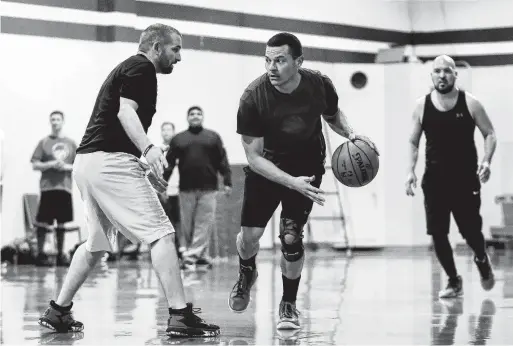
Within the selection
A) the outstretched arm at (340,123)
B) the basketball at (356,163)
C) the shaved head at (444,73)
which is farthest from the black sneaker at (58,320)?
the shaved head at (444,73)

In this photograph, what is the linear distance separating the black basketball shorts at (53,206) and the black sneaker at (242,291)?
697cm

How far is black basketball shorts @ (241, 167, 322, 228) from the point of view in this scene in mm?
6543

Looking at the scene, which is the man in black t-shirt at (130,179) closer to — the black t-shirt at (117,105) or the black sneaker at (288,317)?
the black t-shirt at (117,105)

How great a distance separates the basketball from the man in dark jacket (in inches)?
253

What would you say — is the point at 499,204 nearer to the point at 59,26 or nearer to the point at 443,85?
the point at 59,26

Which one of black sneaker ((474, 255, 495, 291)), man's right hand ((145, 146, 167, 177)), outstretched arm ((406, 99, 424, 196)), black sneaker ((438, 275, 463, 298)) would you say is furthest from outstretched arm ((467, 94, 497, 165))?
man's right hand ((145, 146, 167, 177))

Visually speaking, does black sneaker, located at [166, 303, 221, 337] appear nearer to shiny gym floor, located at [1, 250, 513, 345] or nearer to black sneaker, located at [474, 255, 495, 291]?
shiny gym floor, located at [1, 250, 513, 345]

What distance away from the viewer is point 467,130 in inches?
340

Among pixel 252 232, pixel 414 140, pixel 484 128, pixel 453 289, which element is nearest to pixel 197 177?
pixel 414 140

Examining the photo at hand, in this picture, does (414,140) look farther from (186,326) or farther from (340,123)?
(186,326)

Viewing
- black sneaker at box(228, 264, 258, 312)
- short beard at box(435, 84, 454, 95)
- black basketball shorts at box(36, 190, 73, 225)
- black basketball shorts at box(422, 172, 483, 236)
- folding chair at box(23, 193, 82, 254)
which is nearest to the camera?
black sneaker at box(228, 264, 258, 312)

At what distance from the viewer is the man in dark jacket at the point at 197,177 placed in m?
13.0

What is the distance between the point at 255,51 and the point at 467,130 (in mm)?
8616

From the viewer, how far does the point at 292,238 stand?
21.2ft
